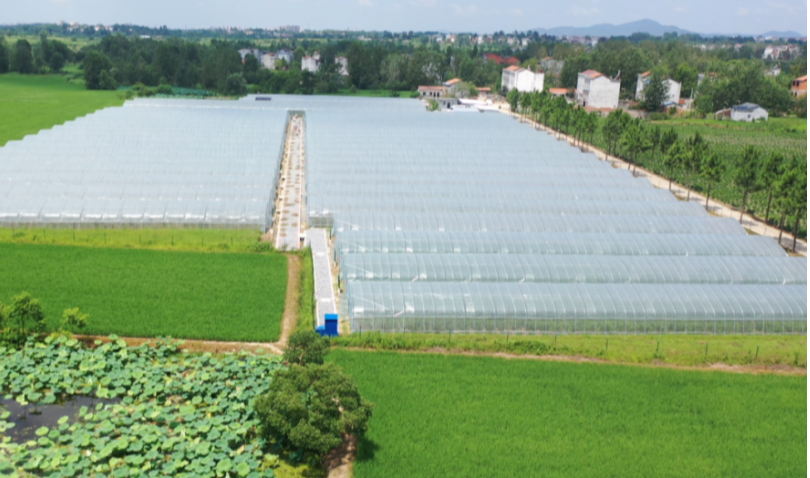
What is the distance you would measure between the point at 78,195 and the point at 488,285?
72.7ft

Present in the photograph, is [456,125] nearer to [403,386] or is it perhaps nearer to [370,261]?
[370,261]

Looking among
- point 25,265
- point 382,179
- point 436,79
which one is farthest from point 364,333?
point 436,79

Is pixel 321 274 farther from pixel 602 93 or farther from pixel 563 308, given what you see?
pixel 602 93

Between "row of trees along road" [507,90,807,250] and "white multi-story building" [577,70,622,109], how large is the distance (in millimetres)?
22973

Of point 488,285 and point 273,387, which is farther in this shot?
point 488,285

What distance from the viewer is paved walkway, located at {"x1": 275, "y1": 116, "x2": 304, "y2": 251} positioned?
32.5 m

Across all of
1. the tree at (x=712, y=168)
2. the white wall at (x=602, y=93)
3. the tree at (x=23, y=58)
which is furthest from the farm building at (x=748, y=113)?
the tree at (x=23, y=58)

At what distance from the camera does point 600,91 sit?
9356cm

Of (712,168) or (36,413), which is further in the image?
(712,168)

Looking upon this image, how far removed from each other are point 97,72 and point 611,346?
303ft

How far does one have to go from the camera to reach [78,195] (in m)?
34.8

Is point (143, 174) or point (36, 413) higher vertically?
point (143, 174)

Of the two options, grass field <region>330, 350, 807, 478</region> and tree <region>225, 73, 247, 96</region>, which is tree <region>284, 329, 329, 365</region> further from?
tree <region>225, 73, 247, 96</region>

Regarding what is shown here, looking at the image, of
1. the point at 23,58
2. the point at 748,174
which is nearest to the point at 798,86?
the point at 748,174
